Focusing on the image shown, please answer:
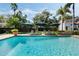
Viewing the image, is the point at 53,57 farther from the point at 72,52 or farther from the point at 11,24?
the point at 11,24

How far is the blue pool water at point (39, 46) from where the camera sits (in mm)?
6191

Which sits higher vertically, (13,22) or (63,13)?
(63,13)

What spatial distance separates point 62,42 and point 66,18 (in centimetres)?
81

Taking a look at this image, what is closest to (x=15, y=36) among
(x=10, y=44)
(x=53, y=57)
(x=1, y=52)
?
(x=10, y=44)

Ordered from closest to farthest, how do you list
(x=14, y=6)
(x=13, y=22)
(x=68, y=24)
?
(x=14, y=6) → (x=13, y=22) → (x=68, y=24)

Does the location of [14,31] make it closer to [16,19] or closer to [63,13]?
[16,19]

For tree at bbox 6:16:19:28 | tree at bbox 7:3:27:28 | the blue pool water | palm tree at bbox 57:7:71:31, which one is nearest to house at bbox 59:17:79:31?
palm tree at bbox 57:7:71:31

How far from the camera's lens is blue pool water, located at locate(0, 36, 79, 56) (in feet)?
20.3

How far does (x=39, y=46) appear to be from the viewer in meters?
6.59

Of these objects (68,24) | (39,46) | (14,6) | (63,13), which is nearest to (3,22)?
(14,6)

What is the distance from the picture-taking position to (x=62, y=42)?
6676 mm

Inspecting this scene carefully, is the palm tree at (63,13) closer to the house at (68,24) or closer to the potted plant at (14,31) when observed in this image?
the house at (68,24)

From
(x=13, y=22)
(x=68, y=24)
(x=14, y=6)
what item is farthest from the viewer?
Result: (x=68, y=24)

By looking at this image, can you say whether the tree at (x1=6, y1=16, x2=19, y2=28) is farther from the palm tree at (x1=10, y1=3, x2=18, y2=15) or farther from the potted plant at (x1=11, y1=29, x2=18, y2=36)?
the palm tree at (x1=10, y1=3, x2=18, y2=15)
